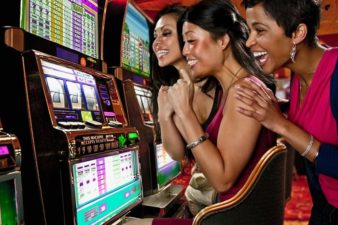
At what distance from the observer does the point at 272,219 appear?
3.65ft

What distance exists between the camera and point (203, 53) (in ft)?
4.92

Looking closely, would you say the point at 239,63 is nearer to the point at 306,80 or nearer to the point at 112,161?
the point at 306,80

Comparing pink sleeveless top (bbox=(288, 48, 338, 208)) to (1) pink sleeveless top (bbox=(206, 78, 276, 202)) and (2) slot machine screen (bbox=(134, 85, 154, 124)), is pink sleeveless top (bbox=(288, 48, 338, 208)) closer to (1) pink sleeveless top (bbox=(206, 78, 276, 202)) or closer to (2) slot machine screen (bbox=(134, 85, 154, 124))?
(1) pink sleeveless top (bbox=(206, 78, 276, 202))

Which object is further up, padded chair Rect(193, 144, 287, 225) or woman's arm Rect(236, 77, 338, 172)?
woman's arm Rect(236, 77, 338, 172)

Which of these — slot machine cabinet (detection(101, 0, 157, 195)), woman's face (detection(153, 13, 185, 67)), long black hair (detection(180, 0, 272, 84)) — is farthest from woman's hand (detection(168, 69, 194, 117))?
slot machine cabinet (detection(101, 0, 157, 195))

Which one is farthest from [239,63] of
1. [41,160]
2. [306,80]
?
[41,160]

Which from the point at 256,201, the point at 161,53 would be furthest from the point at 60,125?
the point at 161,53

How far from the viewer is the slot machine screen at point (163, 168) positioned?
2.64 meters

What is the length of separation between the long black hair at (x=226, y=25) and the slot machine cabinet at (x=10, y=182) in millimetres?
891

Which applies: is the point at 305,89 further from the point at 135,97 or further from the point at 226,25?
the point at 135,97

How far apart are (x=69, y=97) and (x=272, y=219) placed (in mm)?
1036

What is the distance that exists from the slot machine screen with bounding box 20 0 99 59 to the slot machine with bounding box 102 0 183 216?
373 millimetres

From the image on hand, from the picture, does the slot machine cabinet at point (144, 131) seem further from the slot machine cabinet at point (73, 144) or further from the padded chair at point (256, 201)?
the padded chair at point (256, 201)

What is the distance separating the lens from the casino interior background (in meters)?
1.36
